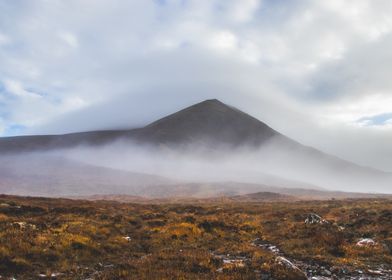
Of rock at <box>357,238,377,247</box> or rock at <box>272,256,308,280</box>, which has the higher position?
rock at <box>272,256,308,280</box>

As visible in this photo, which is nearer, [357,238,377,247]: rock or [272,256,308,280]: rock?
[272,256,308,280]: rock

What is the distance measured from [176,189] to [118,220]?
13326cm

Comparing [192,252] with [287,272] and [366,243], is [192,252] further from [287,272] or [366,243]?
[366,243]

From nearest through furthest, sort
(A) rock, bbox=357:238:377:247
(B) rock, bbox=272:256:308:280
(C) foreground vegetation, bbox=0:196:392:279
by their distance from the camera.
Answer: (B) rock, bbox=272:256:308:280, (C) foreground vegetation, bbox=0:196:392:279, (A) rock, bbox=357:238:377:247

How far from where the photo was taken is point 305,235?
26.8 m

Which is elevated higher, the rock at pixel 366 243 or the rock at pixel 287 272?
the rock at pixel 287 272

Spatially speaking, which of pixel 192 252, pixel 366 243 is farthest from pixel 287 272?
pixel 366 243

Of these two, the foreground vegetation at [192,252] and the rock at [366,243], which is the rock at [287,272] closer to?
the foreground vegetation at [192,252]

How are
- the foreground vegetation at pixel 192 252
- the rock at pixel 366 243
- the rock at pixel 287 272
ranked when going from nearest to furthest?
the rock at pixel 287 272
the foreground vegetation at pixel 192 252
the rock at pixel 366 243

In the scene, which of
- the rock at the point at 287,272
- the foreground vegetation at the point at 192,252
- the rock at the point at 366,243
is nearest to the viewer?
the rock at the point at 287,272

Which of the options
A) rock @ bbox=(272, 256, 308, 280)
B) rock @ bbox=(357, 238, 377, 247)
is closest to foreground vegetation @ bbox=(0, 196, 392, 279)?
Answer: rock @ bbox=(272, 256, 308, 280)

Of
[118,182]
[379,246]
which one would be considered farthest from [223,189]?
[379,246]

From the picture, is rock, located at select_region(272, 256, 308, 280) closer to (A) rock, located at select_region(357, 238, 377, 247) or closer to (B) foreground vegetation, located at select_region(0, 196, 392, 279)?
(B) foreground vegetation, located at select_region(0, 196, 392, 279)

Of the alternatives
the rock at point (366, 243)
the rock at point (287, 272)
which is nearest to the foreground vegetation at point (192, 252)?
the rock at point (287, 272)
